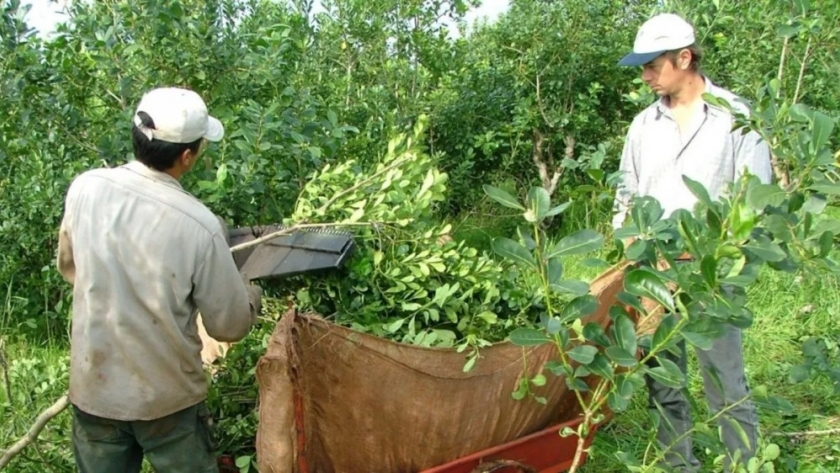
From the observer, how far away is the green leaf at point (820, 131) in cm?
208

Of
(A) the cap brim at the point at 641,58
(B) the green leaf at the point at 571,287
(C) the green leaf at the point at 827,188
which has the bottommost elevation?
(B) the green leaf at the point at 571,287

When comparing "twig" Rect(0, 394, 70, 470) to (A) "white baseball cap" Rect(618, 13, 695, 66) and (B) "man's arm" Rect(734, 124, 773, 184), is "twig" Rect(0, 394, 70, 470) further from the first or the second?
(B) "man's arm" Rect(734, 124, 773, 184)

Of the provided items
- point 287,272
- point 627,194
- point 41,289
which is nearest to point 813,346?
point 627,194

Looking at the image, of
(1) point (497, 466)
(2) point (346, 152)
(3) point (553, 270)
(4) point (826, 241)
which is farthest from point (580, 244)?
(2) point (346, 152)

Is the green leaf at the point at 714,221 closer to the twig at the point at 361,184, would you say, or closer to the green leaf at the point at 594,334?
the green leaf at the point at 594,334

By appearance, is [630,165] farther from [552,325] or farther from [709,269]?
[709,269]

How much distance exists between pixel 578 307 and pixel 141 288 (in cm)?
129

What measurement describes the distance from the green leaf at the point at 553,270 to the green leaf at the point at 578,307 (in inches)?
3.4

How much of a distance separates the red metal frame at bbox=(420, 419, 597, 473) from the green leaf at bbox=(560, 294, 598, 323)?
745 mm

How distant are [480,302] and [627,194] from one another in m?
0.88

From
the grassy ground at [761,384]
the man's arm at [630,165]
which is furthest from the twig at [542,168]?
the man's arm at [630,165]

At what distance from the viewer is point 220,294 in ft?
8.16

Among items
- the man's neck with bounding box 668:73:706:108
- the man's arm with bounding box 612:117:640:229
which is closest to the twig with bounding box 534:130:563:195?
the man's arm with bounding box 612:117:640:229

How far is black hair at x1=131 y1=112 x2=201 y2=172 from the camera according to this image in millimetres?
2502
